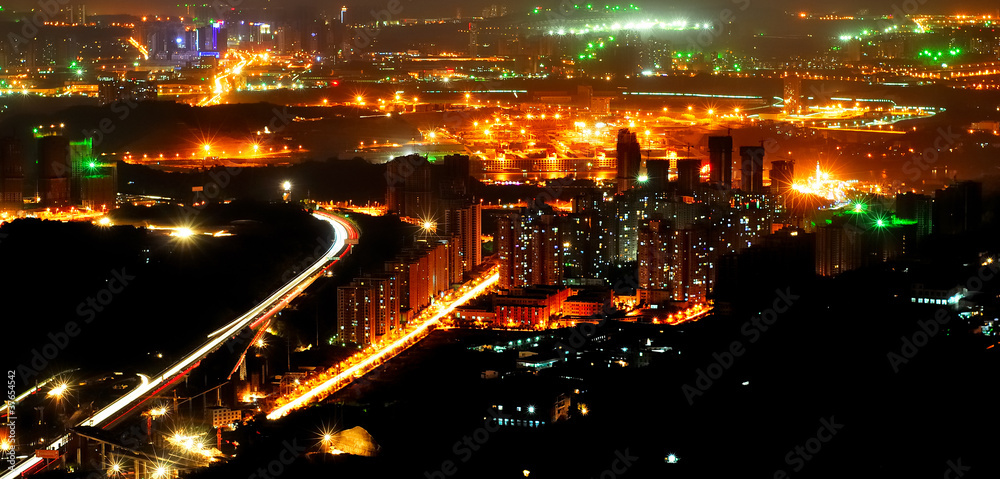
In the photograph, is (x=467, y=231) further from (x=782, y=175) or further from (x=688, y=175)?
(x=782, y=175)

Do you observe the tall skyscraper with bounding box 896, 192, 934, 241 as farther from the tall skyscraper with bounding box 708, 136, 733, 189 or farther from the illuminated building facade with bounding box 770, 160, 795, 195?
the tall skyscraper with bounding box 708, 136, 733, 189

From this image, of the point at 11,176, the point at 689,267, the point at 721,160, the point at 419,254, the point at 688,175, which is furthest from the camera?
the point at 11,176

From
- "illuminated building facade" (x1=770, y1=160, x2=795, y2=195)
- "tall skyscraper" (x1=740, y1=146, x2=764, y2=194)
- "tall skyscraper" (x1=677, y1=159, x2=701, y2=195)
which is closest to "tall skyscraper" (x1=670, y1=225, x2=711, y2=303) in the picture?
"tall skyscraper" (x1=677, y1=159, x2=701, y2=195)

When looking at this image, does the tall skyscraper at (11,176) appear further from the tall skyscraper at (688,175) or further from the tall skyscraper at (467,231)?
the tall skyscraper at (688,175)

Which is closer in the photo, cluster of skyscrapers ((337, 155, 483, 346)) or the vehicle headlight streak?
the vehicle headlight streak

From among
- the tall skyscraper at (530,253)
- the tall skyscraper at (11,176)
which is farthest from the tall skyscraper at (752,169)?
the tall skyscraper at (11,176)

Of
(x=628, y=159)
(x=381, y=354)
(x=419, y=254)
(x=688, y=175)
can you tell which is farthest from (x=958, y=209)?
(x=381, y=354)

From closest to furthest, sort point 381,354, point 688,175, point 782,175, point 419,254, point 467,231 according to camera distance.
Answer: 1. point 381,354
2. point 419,254
3. point 467,231
4. point 688,175
5. point 782,175

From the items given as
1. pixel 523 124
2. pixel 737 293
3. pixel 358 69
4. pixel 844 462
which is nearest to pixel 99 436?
pixel 844 462
